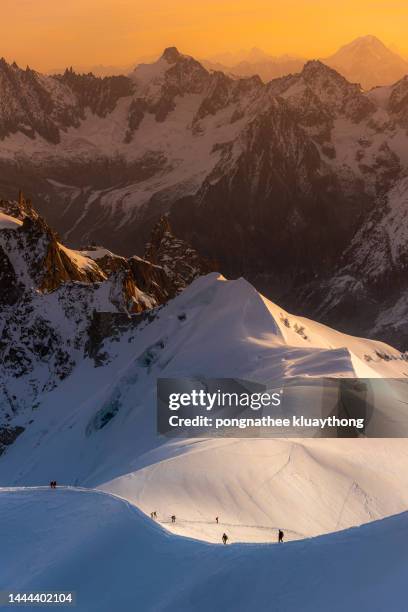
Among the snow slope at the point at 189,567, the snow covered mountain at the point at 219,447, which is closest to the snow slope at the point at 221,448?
the snow covered mountain at the point at 219,447

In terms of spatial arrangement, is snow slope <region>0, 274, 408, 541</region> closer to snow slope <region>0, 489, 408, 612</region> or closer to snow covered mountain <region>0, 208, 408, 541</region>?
snow covered mountain <region>0, 208, 408, 541</region>

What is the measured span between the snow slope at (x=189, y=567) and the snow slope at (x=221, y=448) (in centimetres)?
919

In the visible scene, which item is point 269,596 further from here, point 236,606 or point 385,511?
point 385,511

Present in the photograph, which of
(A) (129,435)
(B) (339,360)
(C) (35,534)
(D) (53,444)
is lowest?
(D) (53,444)

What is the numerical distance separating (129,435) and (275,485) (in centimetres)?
5795

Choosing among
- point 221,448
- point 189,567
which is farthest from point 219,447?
point 189,567

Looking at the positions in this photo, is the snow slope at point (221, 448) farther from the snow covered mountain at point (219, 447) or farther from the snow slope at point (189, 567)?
the snow slope at point (189, 567)

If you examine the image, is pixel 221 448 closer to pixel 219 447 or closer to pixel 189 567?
pixel 219 447

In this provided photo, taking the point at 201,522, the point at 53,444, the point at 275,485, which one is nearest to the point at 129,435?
the point at 53,444

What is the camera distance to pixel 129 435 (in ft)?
456

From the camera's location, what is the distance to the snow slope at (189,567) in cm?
4362

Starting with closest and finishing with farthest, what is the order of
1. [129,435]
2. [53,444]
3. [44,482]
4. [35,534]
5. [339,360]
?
1. [35,534]
2. [339,360]
3. [129,435]
4. [44,482]
5. [53,444]

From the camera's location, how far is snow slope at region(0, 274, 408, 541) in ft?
259

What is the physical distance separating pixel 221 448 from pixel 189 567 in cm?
4059
